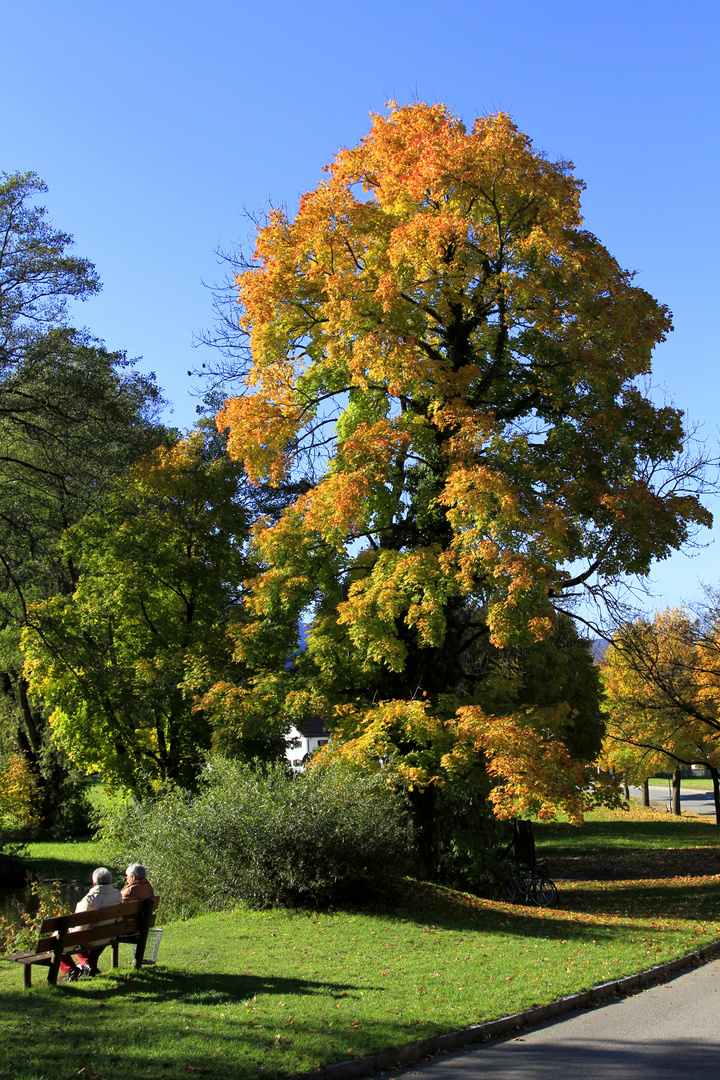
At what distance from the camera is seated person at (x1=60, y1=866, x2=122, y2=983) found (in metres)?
8.52

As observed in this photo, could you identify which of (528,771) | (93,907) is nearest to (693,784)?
(528,771)

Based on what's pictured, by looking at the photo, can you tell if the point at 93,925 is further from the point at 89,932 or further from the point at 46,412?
the point at 46,412

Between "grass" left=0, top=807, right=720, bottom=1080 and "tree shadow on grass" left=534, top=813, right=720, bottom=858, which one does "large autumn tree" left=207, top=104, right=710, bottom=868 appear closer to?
"grass" left=0, top=807, right=720, bottom=1080

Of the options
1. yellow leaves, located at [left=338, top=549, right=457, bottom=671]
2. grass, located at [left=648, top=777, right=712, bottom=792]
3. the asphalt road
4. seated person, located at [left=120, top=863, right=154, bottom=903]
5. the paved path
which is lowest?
the asphalt road

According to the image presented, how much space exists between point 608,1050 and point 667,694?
16548 mm

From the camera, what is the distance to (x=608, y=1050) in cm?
708

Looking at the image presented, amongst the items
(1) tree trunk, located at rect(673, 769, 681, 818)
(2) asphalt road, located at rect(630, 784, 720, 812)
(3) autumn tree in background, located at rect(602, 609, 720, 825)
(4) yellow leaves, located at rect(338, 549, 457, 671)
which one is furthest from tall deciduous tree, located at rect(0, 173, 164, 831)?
(2) asphalt road, located at rect(630, 784, 720, 812)

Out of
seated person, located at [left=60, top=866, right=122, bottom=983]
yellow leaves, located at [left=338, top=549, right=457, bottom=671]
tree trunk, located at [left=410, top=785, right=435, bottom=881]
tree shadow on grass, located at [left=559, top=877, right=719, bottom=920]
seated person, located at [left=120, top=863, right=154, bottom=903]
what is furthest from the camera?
tree trunk, located at [left=410, top=785, right=435, bottom=881]

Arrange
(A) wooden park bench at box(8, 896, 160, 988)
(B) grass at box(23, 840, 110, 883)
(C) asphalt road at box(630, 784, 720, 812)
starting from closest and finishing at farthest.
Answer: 1. (A) wooden park bench at box(8, 896, 160, 988)
2. (B) grass at box(23, 840, 110, 883)
3. (C) asphalt road at box(630, 784, 720, 812)

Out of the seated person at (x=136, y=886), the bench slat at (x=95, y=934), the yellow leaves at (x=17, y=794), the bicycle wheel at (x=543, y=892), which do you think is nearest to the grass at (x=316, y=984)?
the bench slat at (x=95, y=934)

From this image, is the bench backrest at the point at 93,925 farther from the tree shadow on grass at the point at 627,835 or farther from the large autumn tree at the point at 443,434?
the tree shadow on grass at the point at 627,835

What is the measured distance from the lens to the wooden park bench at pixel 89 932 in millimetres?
7914

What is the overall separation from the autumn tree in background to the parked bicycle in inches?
194

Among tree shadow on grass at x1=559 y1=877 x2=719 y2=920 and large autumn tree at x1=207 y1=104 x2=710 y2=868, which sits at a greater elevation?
large autumn tree at x1=207 y1=104 x2=710 y2=868
